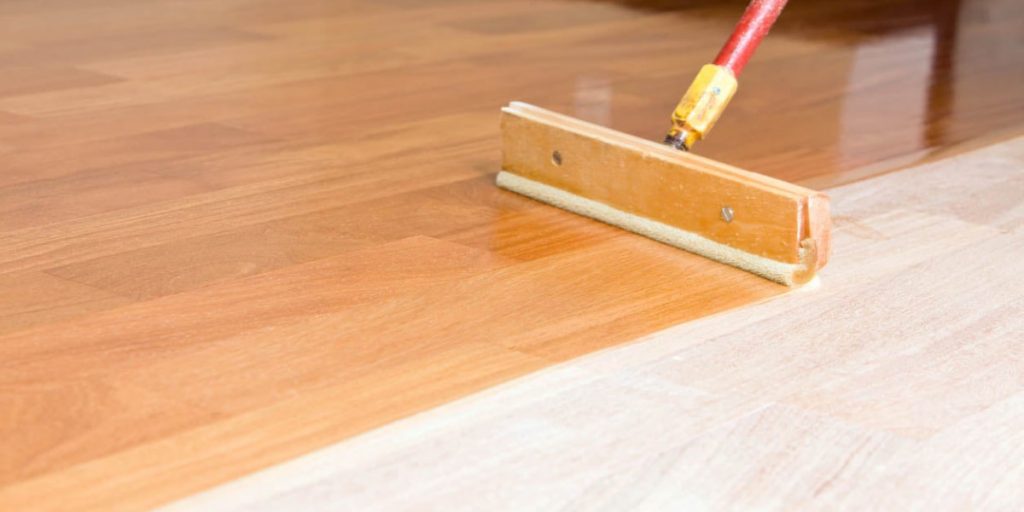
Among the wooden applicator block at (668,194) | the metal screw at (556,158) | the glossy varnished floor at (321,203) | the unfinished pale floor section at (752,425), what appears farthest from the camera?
the metal screw at (556,158)

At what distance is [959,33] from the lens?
2471 millimetres

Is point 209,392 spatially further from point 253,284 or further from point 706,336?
point 706,336

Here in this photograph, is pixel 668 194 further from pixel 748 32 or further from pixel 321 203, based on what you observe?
pixel 321 203

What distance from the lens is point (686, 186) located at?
47.1 inches

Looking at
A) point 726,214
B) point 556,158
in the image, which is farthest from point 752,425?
point 556,158

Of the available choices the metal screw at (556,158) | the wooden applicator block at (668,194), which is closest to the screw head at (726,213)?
the wooden applicator block at (668,194)

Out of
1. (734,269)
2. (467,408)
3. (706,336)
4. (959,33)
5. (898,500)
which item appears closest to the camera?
(898,500)

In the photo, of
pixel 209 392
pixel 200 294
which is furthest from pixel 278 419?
pixel 200 294

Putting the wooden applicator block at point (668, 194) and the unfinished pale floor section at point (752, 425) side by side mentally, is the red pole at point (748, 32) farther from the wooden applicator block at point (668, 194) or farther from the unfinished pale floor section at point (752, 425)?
the unfinished pale floor section at point (752, 425)

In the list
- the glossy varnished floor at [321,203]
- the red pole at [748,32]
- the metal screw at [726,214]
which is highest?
the red pole at [748,32]

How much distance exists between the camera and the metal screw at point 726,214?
117cm

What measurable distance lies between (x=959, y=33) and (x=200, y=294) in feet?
5.83

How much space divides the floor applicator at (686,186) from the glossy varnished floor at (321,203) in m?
0.02

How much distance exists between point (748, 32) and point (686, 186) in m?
0.23
